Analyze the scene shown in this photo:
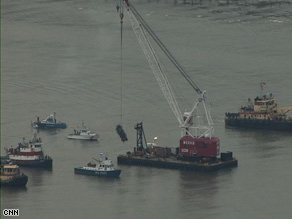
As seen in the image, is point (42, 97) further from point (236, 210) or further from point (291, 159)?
point (236, 210)

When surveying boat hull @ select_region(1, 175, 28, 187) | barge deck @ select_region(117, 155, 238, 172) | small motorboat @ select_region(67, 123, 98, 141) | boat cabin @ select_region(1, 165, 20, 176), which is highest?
small motorboat @ select_region(67, 123, 98, 141)

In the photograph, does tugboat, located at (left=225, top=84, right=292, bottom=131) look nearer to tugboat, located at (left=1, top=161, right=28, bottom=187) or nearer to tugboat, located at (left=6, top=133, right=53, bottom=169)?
tugboat, located at (left=6, top=133, right=53, bottom=169)

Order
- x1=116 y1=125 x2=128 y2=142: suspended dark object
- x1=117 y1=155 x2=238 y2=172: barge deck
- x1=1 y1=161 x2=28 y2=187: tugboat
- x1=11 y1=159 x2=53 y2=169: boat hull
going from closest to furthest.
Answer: x1=1 y1=161 x2=28 y2=187: tugboat, x1=117 y1=155 x2=238 y2=172: barge deck, x1=11 y1=159 x2=53 y2=169: boat hull, x1=116 y1=125 x2=128 y2=142: suspended dark object

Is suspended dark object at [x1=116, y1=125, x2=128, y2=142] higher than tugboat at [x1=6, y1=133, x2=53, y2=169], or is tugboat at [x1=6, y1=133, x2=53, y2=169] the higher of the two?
suspended dark object at [x1=116, y1=125, x2=128, y2=142]

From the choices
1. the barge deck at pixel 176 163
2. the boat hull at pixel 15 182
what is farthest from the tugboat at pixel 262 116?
the boat hull at pixel 15 182

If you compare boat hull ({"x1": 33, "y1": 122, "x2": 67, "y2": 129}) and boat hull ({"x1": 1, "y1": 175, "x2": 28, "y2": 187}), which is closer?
boat hull ({"x1": 1, "y1": 175, "x2": 28, "y2": 187})

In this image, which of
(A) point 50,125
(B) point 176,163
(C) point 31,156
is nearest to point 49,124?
(A) point 50,125

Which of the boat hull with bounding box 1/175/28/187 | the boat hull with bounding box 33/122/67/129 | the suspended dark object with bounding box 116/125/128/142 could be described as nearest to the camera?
the boat hull with bounding box 1/175/28/187

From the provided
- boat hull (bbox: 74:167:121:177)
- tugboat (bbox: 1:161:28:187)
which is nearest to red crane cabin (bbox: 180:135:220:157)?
boat hull (bbox: 74:167:121:177)
